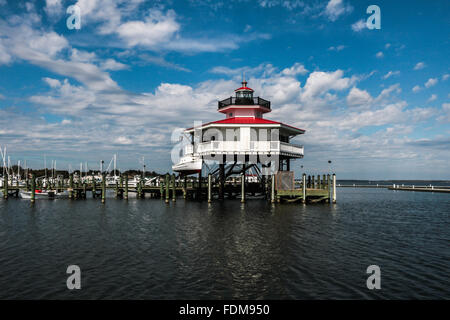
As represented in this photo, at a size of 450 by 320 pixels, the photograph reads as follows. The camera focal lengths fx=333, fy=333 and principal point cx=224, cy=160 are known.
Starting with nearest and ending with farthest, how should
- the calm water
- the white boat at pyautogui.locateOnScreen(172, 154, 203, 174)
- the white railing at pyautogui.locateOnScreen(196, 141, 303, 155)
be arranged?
1. the calm water
2. the white railing at pyautogui.locateOnScreen(196, 141, 303, 155)
3. the white boat at pyautogui.locateOnScreen(172, 154, 203, 174)

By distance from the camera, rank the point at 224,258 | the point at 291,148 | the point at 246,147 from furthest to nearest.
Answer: the point at 291,148 → the point at 246,147 → the point at 224,258

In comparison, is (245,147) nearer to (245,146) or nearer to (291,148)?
(245,146)

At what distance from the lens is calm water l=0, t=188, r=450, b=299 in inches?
441

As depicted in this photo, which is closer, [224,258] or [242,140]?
[224,258]

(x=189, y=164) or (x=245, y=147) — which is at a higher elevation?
(x=245, y=147)

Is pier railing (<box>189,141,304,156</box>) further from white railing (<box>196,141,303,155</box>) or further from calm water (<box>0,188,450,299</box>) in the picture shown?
calm water (<box>0,188,450,299</box>)

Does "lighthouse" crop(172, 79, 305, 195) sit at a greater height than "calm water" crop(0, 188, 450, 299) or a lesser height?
greater

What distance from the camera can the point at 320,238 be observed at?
19.7m

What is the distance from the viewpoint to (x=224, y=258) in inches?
598

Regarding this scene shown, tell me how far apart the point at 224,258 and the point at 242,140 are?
22.4 m

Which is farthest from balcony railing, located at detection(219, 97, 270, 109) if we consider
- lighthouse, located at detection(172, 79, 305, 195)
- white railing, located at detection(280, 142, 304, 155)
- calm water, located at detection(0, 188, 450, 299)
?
calm water, located at detection(0, 188, 450, 299)

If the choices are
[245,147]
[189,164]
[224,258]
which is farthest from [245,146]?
[224,258]
